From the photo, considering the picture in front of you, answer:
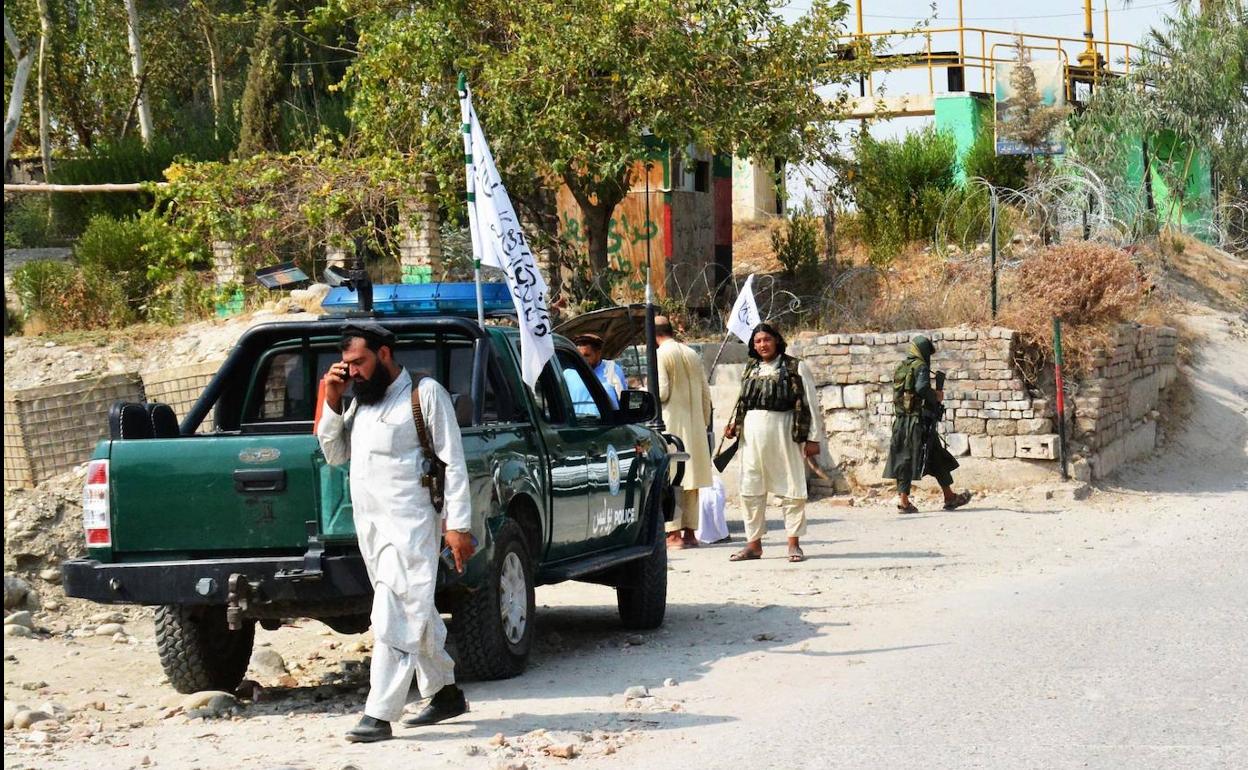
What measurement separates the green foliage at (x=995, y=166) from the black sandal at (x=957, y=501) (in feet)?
50.3

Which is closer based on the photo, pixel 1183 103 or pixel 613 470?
pixel 613 470

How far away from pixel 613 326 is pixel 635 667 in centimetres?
787

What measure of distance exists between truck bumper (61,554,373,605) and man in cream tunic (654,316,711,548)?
6.70 metres

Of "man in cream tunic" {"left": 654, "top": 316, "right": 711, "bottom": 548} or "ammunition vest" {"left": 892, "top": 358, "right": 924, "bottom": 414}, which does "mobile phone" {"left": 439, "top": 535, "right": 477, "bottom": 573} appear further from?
"ammunition vest" {"left": 892, "top": 358, "right": 924, "bottom": 414}

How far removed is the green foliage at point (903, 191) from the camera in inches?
1120

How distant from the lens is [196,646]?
25.9 ft

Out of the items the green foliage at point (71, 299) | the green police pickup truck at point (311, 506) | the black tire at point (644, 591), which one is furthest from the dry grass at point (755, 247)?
the green police pickup truck at point (311, 506)

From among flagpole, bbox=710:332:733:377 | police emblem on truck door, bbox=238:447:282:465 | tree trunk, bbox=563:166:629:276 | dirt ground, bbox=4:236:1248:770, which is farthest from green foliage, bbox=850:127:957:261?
police emblem on truck door, bbox=238:447:282:465

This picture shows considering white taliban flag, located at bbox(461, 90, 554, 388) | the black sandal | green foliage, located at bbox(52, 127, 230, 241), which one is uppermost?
green foliage, located at bbox(52, 127, 230, 241)

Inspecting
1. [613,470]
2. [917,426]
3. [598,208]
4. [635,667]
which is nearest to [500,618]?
[635,667]

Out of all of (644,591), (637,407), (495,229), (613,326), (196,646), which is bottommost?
(644,591)

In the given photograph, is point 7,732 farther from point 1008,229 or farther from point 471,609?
point 1008,229

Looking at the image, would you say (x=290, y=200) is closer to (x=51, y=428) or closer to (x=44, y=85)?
(x=51, y=428)

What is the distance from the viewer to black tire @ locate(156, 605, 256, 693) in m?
7.87
